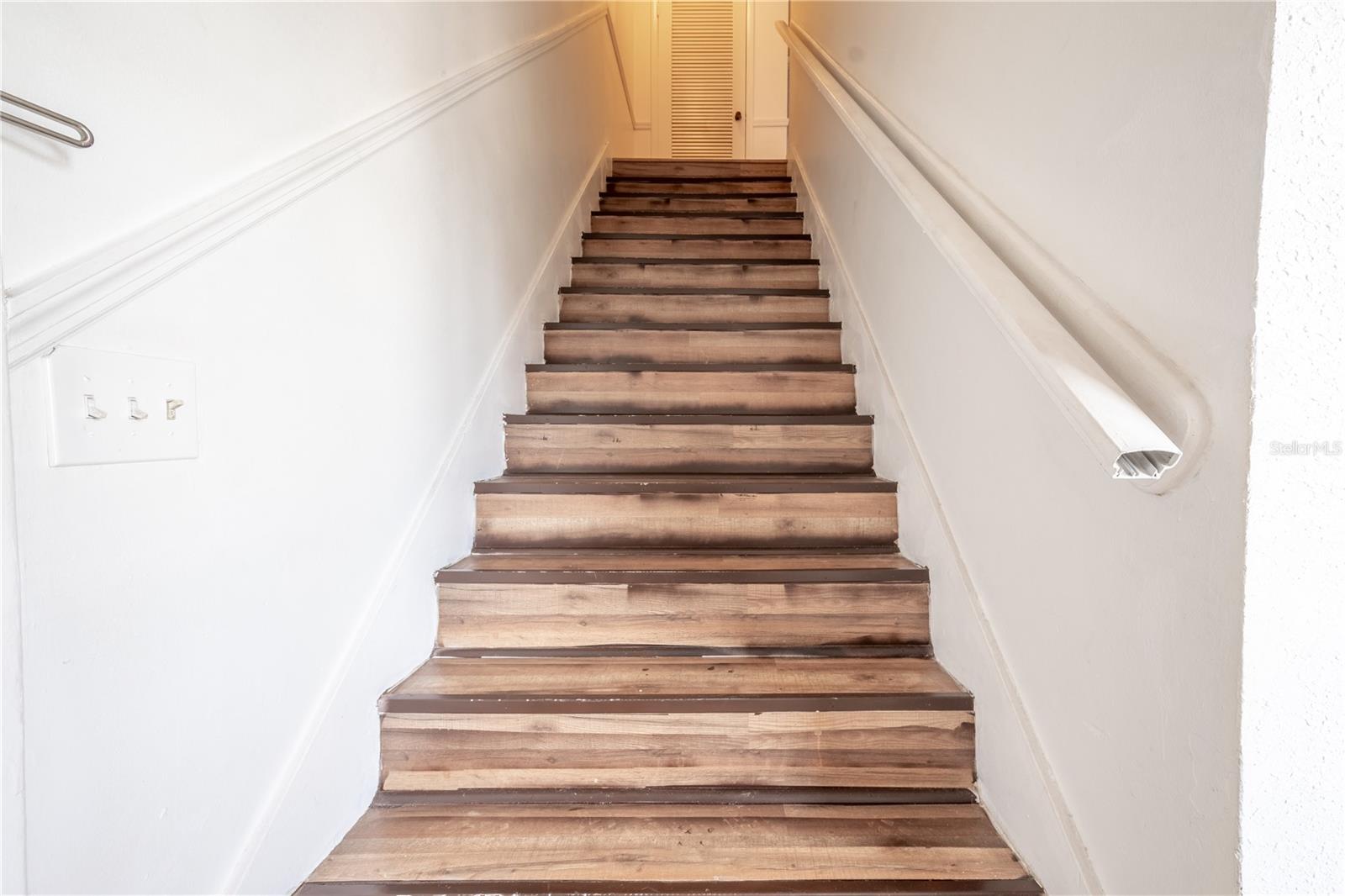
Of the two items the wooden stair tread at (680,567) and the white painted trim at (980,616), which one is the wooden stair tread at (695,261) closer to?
the white painted trim at (980,616)

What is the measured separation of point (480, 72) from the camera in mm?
1845

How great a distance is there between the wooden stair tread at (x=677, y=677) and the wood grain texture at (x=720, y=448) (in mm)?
640

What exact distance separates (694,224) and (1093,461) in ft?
8.23

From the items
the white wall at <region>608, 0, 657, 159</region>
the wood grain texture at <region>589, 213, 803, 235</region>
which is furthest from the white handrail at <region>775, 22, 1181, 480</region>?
the white wall at <region>608, 0, 657, 159</region>

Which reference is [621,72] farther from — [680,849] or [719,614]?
[680,849]

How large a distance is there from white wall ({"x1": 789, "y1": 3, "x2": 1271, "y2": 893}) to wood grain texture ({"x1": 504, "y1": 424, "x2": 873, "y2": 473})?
0.37 meters

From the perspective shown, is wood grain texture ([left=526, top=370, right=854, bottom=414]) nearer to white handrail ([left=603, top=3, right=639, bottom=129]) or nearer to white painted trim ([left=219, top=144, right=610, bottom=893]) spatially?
white painted trim ([left=219, top=144, right=610, bottom=893])

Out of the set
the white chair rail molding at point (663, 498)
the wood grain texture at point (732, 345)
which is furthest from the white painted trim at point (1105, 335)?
the wood grain texture at point (732, 345)

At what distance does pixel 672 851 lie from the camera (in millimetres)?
1123

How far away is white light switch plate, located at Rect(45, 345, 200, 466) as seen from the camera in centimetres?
69

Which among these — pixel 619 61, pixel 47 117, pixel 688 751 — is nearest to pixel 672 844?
pixel 688 751

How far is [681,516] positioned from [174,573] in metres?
1.11

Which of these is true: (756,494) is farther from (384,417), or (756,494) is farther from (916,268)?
(384,417)

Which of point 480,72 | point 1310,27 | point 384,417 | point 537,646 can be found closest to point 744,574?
point 537,646
